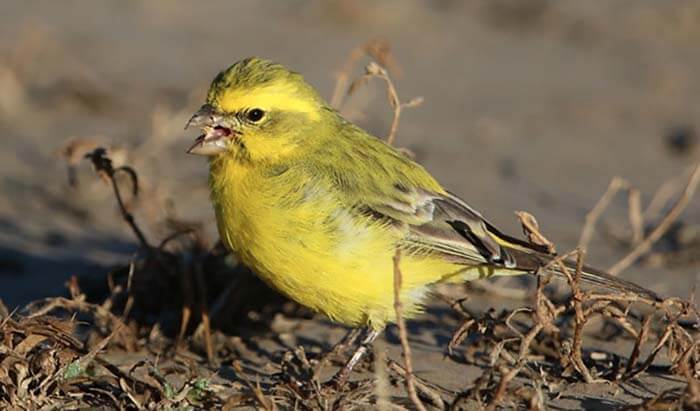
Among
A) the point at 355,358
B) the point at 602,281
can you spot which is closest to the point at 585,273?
the point at 602,281

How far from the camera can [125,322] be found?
6.28m

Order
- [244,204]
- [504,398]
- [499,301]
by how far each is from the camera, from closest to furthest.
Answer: [504,398] → [244,204] → [499,301]

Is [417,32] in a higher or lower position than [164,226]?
higher

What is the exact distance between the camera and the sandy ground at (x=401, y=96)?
8102mm

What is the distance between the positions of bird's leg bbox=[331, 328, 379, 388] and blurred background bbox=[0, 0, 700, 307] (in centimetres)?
173

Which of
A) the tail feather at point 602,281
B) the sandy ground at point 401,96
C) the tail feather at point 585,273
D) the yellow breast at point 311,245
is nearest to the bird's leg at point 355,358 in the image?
the yellow breast at point 311,245

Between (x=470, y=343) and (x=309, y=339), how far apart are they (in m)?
0.86

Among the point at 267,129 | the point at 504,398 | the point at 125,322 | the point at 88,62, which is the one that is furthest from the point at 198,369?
the point at 88,62

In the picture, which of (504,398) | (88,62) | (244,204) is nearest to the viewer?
(504,398)

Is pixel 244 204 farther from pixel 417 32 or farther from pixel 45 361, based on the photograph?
pixel 417 32

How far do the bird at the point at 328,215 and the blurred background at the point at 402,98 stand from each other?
0.97 m

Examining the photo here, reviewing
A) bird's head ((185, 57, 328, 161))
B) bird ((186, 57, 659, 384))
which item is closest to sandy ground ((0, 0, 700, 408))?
bird ((186, 57, 659, 384))

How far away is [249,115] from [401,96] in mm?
5253

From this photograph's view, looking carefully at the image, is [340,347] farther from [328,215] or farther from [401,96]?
[401,96]
